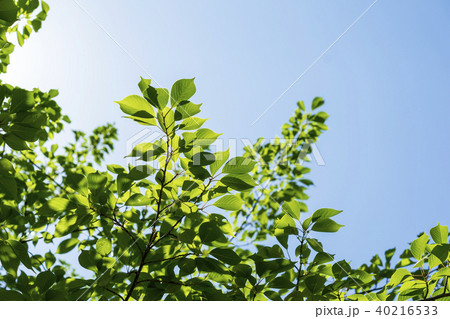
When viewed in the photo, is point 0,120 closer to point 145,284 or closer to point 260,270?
point 145,284

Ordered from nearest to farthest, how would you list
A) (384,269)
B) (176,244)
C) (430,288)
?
(430,288), (176,244), (384,269)

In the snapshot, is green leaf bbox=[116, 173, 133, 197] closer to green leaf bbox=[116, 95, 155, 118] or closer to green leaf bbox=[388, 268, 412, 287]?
green leaf bbox=[116, 95, 155, 118]

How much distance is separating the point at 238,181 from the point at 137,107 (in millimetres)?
438

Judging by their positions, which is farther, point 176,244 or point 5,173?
point 176,244

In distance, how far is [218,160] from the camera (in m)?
1.16

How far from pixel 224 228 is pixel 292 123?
186 cm

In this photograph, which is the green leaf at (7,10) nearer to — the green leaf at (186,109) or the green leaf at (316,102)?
the green leaf at (186,109)

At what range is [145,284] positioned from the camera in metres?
1.31

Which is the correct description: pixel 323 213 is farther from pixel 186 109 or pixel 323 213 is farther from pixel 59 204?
pixel 59 204

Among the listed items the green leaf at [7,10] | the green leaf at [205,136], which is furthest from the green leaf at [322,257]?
the green leaf at [7,10]

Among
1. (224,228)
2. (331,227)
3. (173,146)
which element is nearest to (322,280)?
(331,227)

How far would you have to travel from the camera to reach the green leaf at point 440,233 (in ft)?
3.83

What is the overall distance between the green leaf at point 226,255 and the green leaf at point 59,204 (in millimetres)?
557
